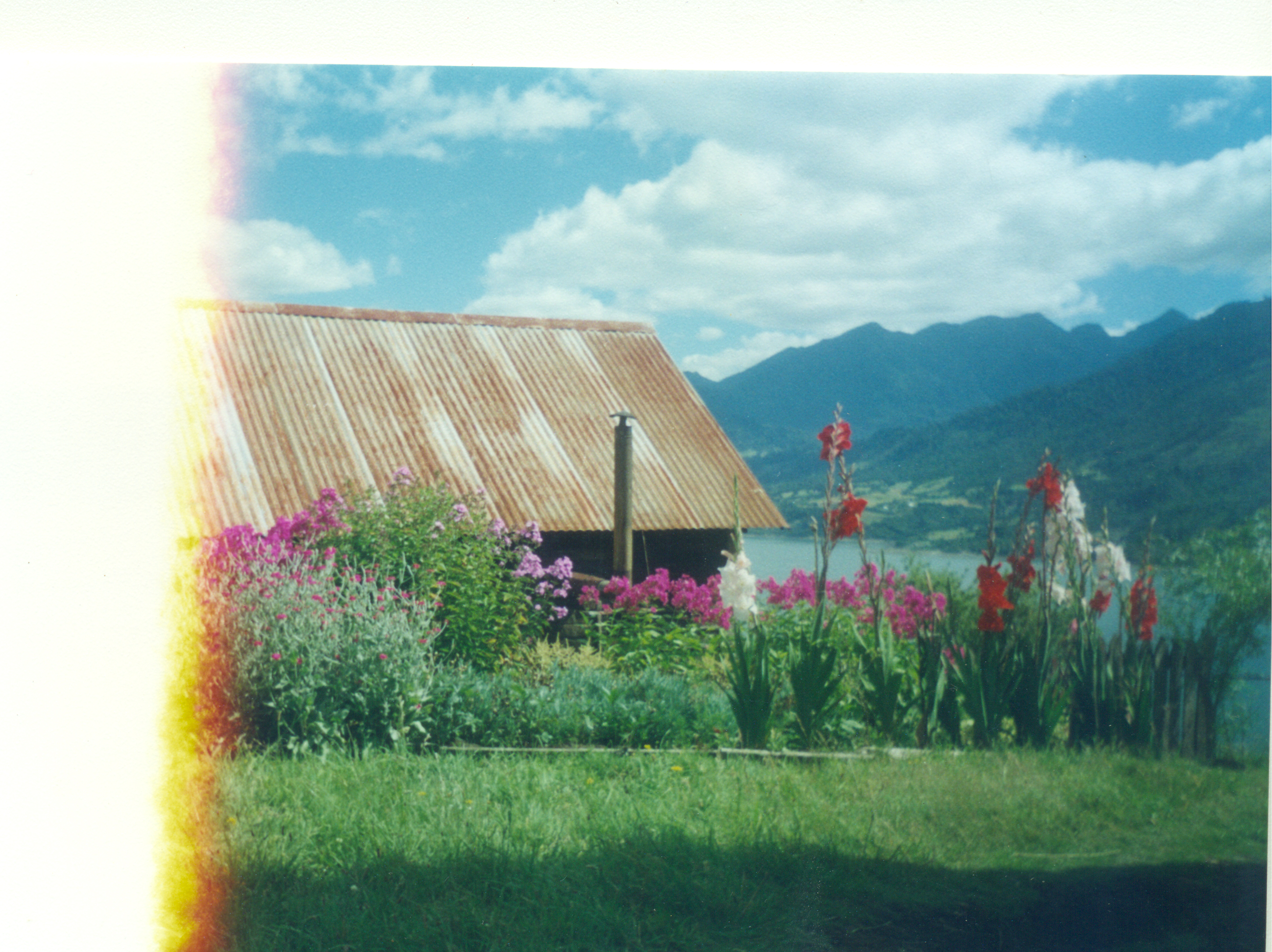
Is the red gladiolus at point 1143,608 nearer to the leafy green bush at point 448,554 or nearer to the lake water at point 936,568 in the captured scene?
the lake water at point 936,568

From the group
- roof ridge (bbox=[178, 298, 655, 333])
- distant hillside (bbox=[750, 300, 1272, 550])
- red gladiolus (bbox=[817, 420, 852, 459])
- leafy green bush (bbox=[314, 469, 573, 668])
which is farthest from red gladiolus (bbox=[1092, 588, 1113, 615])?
leafy green bush (bbox=[314, 469, 573, 668])

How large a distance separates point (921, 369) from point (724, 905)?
247cm

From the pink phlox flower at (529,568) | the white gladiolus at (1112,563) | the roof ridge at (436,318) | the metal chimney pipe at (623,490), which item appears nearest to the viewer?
the white gladiolus at (1112,563)

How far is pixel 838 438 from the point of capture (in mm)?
3861

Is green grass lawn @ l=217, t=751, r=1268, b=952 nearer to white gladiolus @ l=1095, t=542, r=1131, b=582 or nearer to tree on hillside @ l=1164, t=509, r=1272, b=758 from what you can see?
tree on hillside @ l=1164, t=509, r=1272, b=758

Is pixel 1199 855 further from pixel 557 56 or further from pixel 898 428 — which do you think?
pixel 557 56

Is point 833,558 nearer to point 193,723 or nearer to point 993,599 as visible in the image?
point 993,599

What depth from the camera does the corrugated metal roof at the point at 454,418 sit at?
433cm

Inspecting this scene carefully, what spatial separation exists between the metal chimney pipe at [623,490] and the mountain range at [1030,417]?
124 centimetres

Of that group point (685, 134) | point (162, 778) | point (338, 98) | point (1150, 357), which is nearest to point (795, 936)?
point (162, 778)

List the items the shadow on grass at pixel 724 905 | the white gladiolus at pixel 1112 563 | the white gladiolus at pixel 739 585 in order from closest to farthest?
the shadow on grass at pixel 724 905, the white gladiolus at pixel 1112 563, the white gladiolus at pixel 739 585

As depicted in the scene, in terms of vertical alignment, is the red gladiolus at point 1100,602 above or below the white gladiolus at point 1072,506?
below

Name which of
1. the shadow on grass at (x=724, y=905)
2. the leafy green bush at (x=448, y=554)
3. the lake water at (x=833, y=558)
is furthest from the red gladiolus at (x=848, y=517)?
the leafy green bush at (x=448, y=554)

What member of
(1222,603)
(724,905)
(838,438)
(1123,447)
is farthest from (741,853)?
(1123,447)
